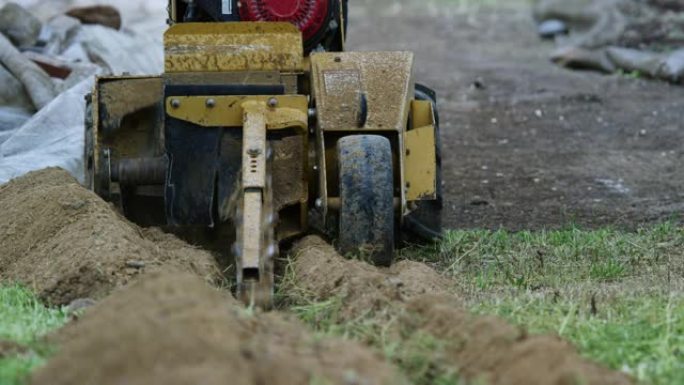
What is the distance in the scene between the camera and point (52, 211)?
8008 mm

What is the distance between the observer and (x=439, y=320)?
18.9 ft

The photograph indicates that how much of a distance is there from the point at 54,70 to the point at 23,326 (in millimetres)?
6963

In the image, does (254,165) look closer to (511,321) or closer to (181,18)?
(511,321)

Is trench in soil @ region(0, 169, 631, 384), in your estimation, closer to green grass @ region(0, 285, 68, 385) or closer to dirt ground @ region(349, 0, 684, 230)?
green grass @ region(0, 285, 68, 385)

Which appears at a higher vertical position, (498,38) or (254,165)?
(254,165)

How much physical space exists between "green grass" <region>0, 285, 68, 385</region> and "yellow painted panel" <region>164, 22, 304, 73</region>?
1645mm

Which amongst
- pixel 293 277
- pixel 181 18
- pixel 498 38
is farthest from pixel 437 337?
pixel 498 38

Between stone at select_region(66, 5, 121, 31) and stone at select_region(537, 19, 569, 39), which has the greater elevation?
stone at select_region(66, 5, 121, 31)

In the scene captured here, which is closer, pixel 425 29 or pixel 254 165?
pixel 254 165

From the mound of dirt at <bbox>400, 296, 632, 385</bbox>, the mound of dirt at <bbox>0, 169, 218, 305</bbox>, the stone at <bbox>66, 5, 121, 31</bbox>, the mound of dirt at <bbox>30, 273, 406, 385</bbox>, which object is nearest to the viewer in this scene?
the mound of dirt at <bbox>30, 273, 406, 385</bbox>

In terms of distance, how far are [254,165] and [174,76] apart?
3.82 ft

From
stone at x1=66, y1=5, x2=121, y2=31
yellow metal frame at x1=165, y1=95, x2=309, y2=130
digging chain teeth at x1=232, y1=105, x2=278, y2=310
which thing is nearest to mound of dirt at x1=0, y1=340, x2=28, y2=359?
digging chain teeth at x1=232, y1=105, x2=278, y2=310

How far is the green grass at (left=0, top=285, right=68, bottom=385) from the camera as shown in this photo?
17.0 ft

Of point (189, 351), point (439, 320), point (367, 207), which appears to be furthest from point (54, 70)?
point (189, 351)
